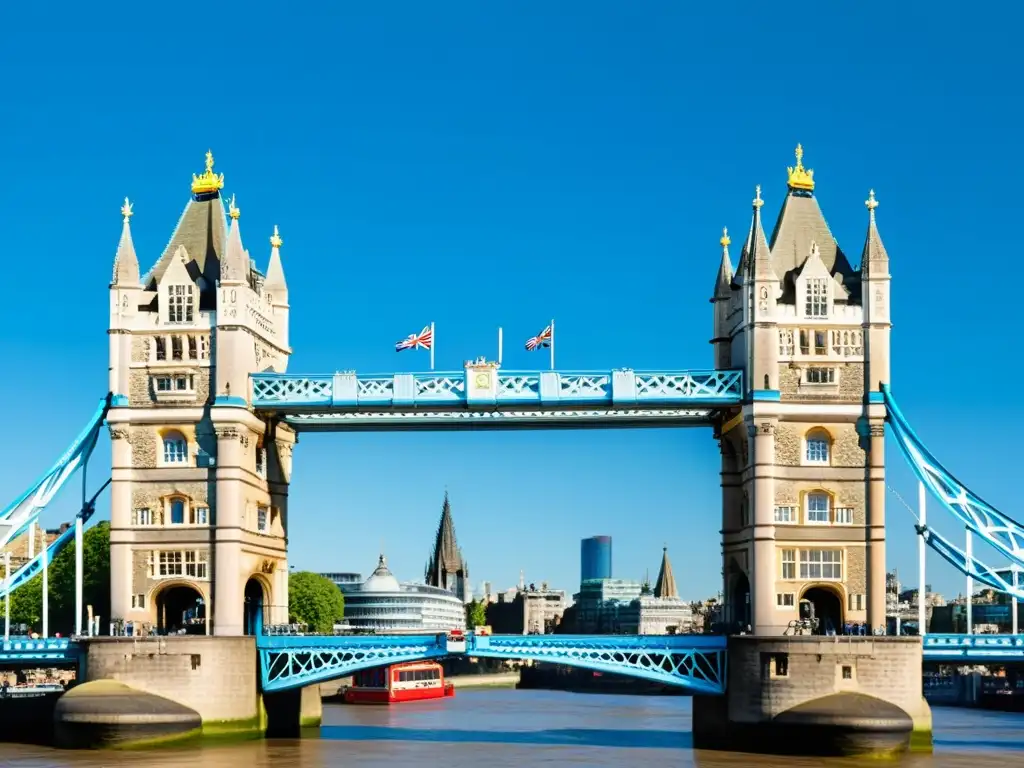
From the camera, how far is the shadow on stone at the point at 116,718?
68625 millimetres

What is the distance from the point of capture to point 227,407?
245ft

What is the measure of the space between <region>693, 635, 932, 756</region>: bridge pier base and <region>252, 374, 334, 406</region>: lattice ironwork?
20259mm

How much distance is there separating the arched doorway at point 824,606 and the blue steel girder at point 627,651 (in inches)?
195

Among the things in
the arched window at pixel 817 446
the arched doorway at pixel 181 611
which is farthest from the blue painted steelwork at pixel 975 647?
the arched doorway at pixel 181 611

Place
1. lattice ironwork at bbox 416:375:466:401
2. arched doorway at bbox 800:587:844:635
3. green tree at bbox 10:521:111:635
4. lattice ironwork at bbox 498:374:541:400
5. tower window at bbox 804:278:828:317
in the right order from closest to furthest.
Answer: tower window at bbox 804:278:828:317 → arched doorway at bbox 800:587:844:635 → lattice ironwork at bbox 498:374:541:400 → lattice ironwork at bbox 416:375:466:401 → green tree at bbox 10:521:111:635

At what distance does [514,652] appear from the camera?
72188 millimetres

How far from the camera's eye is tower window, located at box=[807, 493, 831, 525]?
241 ft

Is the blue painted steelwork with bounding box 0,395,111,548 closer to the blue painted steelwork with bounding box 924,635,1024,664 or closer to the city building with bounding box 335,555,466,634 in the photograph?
the blue painted steelwork with bounding box 924,635,1024,664

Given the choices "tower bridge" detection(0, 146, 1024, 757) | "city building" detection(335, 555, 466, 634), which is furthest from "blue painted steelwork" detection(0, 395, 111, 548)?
"city building" detection(335, 555, 466, 634)

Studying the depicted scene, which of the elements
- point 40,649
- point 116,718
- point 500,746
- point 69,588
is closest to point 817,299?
point 500,746

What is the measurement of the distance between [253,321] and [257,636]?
13.4 meters

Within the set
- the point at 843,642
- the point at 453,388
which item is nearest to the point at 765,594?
the point at 843,642

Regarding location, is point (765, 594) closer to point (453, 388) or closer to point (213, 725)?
point (453, 388)

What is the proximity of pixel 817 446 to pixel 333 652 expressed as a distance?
21.4m
